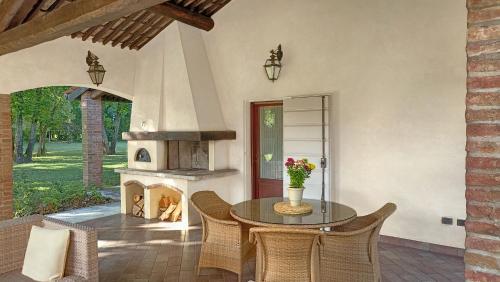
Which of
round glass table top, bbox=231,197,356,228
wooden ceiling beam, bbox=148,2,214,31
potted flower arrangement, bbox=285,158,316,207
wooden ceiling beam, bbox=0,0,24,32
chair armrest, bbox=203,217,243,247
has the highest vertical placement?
wooden ceiling beam, bbox=148,2,214,31

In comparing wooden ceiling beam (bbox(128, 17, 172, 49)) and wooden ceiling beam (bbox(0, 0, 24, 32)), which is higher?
wooden ceiling beam (bbox(128, 17, 172, 49))

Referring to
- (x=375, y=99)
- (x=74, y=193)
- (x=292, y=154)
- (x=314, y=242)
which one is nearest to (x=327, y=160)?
(x=292, y=154)

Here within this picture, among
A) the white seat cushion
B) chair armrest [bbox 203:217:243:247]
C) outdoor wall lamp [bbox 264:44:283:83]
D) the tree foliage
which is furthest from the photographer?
the tree foliage

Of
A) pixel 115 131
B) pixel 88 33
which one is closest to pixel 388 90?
pixel 88 33

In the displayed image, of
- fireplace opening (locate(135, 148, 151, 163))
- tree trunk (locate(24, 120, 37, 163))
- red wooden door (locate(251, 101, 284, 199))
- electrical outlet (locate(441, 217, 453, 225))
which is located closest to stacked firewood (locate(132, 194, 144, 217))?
fireplace opening (locate(135, 148, 151, 163))

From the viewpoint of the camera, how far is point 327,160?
527cm

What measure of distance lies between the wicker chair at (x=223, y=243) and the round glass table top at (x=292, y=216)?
18 cm

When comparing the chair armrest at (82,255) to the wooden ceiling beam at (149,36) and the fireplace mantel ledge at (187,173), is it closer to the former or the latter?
the fireplace mantel ledge at (187,173)

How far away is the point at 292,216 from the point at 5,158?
4479 millimetres

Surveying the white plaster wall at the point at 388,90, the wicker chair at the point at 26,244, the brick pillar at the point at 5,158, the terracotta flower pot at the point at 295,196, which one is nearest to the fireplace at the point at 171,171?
the white plaster wall at the point at 388,90

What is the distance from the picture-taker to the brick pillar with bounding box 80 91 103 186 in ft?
27.2

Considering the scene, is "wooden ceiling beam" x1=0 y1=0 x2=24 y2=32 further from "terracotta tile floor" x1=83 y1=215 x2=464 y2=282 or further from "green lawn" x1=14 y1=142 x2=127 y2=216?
"green lawn" x1=14 y1=142 x2=127 y2=216

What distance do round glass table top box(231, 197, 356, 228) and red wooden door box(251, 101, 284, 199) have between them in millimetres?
2301

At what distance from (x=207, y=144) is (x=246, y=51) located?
1.74 m
